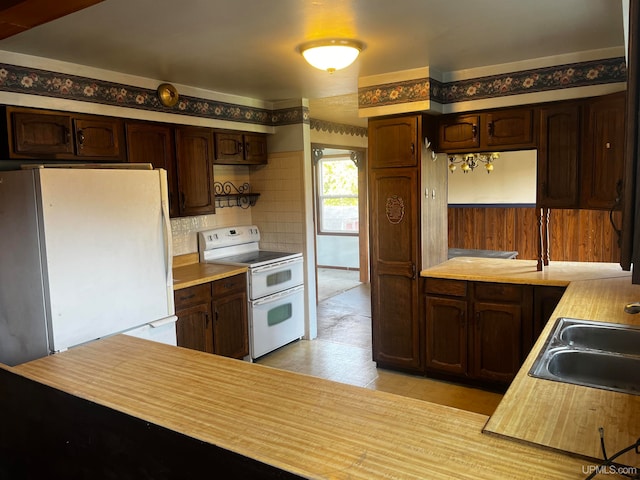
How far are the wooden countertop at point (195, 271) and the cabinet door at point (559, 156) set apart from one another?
2454 mm

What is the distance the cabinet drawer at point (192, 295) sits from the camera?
3.57m

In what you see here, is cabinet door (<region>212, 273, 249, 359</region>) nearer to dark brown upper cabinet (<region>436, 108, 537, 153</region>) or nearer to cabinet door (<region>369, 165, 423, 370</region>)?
cabinet door (<region>369, 165, 423, 370</region>)

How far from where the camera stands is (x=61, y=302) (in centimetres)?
250

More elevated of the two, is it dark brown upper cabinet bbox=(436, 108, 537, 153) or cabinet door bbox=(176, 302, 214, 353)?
dark brown upper cabinet bbox=(436, 108, 537, 153)

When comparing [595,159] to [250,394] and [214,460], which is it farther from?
[214,460]

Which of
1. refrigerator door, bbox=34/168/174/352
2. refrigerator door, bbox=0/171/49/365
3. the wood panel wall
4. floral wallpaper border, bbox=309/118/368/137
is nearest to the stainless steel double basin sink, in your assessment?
refrigerator door, bbox=34/168/174/352

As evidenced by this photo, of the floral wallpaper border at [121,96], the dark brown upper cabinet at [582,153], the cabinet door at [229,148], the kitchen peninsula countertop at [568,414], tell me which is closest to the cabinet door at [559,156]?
the dark brown upper cabinet at [582,153]

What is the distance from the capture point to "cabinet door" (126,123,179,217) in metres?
3.59

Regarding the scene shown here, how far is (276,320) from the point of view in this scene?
455 cm

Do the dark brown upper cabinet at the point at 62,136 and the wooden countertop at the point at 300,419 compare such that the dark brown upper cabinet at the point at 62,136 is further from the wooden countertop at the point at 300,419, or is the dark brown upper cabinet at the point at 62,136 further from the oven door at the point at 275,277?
the wooden countertop at the point at 300,419

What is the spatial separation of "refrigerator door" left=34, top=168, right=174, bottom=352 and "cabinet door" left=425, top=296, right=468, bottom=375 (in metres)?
1.98

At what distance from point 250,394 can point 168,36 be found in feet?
6.83

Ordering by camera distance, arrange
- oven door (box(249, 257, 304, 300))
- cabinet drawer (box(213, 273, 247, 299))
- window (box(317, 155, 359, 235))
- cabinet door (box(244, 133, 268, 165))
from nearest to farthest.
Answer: cabinet drawer (box(213, 273, 247, 299)), oven door (box(249, 257, 304, 300)), cabinet door (box(244, 133, 268, 165)), window (box(317, 155, 359, 235))

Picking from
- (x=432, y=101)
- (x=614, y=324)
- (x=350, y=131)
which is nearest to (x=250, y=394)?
(x=614, y=324)
